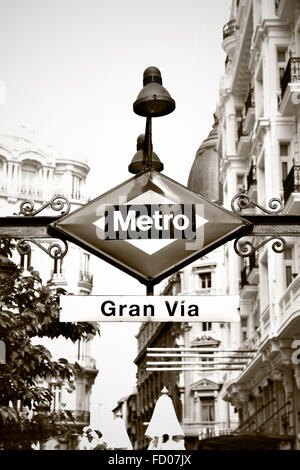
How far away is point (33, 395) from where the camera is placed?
972 centimetres

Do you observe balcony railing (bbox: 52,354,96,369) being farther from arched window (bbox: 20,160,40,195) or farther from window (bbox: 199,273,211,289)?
window (bbox: 199,273,211,289)

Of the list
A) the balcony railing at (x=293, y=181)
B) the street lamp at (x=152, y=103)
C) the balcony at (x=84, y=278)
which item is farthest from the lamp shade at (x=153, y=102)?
the balcony railing at (x=293, y=181)

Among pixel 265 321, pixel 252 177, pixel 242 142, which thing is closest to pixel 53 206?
pixel 265 321

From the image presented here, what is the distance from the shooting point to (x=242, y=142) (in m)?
28.3

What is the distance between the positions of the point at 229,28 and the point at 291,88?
11052 mm

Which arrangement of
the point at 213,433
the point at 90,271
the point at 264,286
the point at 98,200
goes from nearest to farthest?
1. the point at 98,200
2. the point at 90,271
3. the point at 264,286
4. the point at 213,433

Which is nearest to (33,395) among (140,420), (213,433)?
(213,433)

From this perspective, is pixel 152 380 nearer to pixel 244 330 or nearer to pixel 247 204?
pixel 244 330

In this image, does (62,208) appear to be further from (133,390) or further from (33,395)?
(133,390)

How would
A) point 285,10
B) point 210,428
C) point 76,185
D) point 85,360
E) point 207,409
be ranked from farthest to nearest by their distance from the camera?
1. point 207,409
2. point 210,428
3. point 285,10
4. point 85,360
5. point 76,185

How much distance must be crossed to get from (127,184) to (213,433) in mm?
45931

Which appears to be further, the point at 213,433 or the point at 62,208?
the point at 213,433

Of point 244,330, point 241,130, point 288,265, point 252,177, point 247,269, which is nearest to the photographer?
point 288,265
